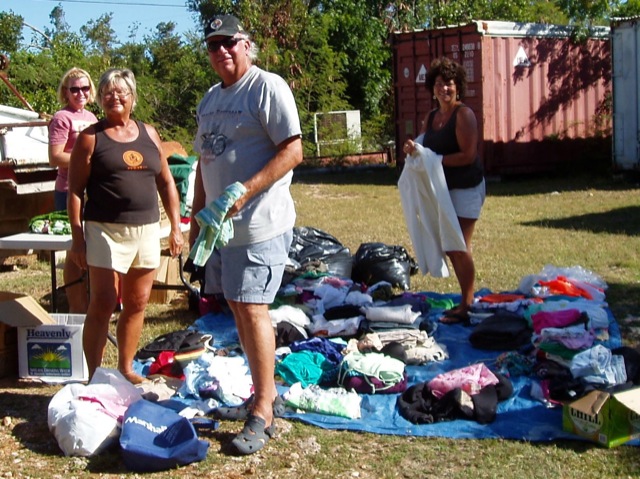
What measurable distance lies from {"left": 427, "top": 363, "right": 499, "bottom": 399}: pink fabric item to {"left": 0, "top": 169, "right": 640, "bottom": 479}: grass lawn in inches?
17.8

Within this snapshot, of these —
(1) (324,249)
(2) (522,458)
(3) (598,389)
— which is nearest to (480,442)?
(2) (522,458)

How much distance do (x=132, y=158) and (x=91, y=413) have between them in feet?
4.74

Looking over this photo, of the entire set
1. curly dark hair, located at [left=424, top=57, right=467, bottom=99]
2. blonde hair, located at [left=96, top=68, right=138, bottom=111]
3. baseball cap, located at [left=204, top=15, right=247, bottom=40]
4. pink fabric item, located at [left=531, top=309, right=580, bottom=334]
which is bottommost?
pink fabric item, located at [left=531, top=309, right=580, bottom=334]

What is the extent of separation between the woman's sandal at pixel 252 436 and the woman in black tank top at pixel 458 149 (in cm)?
238

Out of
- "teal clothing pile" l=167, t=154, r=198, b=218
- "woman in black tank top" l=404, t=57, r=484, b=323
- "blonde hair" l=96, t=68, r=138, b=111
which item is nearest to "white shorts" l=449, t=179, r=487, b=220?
"woman in black tank top" l=404, t=57, r=484, b=323

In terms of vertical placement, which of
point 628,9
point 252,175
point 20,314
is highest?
point 628,9

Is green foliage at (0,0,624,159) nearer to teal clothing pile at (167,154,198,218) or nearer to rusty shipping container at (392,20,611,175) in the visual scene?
rusty shipping container at (392,20,611,175)

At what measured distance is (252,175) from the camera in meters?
4.23

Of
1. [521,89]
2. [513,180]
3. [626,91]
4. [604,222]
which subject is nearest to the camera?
[604,222]

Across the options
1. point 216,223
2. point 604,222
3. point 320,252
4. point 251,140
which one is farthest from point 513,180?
point 216,223

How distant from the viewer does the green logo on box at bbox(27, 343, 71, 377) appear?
17.6 ft

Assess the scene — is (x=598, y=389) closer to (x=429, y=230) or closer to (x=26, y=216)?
Answer: (x=429, y=230)

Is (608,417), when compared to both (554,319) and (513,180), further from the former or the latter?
(513,180)

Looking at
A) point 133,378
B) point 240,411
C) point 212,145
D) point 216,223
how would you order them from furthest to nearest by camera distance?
point 133,378, point 240,411, point 212,145, point 216,223
